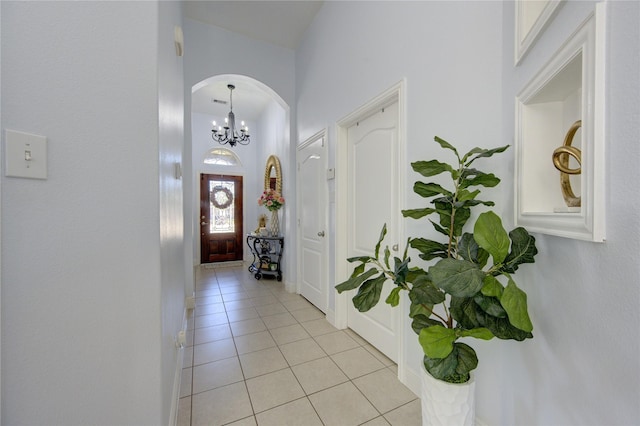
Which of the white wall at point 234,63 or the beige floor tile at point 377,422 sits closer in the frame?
the beige floor tile at point 377,422

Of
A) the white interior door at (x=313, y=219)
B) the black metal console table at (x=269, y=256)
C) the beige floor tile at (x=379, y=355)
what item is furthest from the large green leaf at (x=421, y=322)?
the black metal console table at (x=269, y=256)

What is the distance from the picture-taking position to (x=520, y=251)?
0.91 metres

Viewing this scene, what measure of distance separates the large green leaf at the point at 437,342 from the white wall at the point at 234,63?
2895 millimetres

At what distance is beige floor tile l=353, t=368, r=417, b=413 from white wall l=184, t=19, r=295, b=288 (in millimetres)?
2060

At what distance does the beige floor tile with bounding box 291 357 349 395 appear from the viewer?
175 cm

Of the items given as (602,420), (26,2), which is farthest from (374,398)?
(26,2)

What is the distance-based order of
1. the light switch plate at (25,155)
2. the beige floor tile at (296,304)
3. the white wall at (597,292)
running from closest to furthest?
1. the white wall at (597,292)
2. the light switch plate at (25,155)
3. the beige floor tile at (296,304)

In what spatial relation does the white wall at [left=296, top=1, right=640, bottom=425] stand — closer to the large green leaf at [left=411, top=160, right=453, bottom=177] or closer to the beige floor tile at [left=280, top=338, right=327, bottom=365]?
the large green leaf at [left=411, top=160, right=453, bottom=177]

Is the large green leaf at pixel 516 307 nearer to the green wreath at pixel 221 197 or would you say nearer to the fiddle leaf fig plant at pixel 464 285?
the fiddle leaf fig plant at pixel 464 285

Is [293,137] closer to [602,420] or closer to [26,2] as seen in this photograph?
[26,2]

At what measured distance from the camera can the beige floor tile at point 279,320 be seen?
2.67 metres

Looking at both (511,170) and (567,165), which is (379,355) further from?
(567,165)

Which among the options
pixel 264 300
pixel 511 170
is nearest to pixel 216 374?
pixel 264 300

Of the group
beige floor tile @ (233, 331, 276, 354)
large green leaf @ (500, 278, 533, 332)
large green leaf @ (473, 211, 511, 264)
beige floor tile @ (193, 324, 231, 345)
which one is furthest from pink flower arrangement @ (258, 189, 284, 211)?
large green leaf @ (500, 278, 533, 332)
